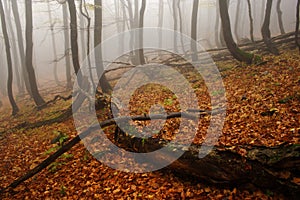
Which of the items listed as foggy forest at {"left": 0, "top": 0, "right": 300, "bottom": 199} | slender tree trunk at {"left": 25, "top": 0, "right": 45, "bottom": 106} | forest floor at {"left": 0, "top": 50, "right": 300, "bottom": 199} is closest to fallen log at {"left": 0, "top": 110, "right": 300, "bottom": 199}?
foggy forest at {"left": 0, "top": 0, "right": 300, "bottom": 199}

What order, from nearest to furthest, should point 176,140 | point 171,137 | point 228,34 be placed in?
point 176,140
point 171,137
point 228,34

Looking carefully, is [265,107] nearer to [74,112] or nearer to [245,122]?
[245,122]

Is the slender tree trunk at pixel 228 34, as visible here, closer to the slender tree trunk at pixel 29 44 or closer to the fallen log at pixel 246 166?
the fallen log at pixel 246 166

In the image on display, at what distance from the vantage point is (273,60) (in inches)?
398

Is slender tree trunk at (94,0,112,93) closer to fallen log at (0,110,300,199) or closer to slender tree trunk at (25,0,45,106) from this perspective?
slender tree trunk at (25,0,45,106)

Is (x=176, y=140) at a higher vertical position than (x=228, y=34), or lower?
lower

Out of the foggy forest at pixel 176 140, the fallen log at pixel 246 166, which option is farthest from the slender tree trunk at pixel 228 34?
the fallen log at pixel 246 166

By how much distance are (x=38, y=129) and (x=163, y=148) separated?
694cm

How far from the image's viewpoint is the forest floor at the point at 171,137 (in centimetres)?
438

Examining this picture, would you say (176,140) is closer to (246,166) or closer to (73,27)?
(246,166)

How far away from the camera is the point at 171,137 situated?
5863mm

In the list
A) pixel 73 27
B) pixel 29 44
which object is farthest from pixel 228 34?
pixel 29 44

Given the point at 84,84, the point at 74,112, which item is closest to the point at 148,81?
the point at 84,84

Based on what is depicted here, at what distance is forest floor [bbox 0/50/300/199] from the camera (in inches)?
173
